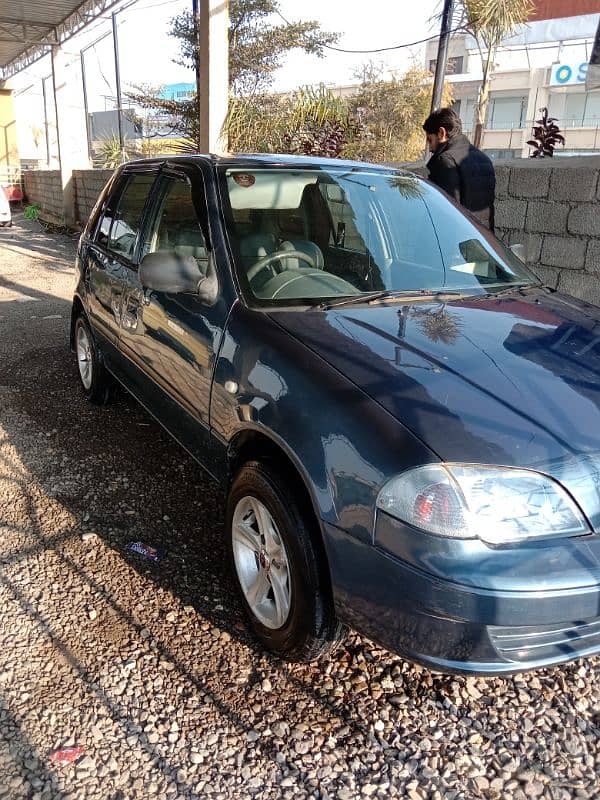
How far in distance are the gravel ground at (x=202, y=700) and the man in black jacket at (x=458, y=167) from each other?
9.66 ft

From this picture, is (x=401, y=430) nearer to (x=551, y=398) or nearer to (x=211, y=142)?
(x=551, y=398)

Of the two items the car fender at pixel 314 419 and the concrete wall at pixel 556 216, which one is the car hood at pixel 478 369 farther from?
the concrete wall at pixel 556 216

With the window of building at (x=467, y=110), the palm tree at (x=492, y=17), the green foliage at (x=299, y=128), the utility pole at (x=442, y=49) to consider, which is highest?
the window of building at (x=467, y=110)

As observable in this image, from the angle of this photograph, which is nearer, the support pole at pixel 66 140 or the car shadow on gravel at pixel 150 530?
the car shadow on gravel at pixel 150 530

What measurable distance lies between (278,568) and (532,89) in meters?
52.4

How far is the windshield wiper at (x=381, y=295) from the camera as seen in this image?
2592mm

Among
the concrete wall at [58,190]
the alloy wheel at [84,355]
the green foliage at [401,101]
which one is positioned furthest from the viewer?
the green foliage at [401,101]

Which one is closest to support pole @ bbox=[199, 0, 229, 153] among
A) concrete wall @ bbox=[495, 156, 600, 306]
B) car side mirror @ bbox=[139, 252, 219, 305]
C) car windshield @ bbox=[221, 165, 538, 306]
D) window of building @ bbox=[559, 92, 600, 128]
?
concrete wall @ bbox=[495, 156, 600, 306]

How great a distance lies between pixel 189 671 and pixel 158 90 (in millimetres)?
18151

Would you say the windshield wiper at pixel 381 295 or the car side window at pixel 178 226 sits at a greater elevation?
the car side window at pixel 178 226

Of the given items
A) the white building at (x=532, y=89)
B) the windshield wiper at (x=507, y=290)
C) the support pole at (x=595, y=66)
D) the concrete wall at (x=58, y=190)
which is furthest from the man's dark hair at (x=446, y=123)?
the white building at (x=532, y=89)

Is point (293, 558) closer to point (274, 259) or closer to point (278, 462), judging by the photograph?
point (278, 462)

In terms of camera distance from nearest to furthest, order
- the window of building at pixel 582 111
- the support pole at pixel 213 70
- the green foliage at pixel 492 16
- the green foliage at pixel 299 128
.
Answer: the support pole at pixel 213 70 < the green foliage at pixel 299 128 < the green foliage at pixel 492 16 < the window of building at pixel 582 111

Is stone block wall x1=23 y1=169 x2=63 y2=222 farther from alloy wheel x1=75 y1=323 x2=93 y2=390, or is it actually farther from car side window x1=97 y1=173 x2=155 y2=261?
car side window x1=97 y1=173 x2=155 y2=261
